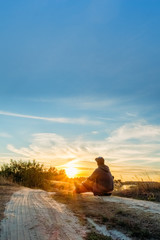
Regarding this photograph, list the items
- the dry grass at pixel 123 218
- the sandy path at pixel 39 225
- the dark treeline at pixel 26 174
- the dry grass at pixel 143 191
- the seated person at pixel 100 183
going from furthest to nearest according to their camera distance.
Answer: the dark treeline at pixel 26 174 < the dry grass at pixel 143 191 < the seated person at pixel 100 183 < the dry grass at pixel 123 218 < the sandy path at pixel 39 225

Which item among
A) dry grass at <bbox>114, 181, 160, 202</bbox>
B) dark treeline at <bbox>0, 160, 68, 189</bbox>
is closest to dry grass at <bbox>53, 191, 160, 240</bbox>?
dry grass at <bbox>114, 181, 160, 202</bbox>

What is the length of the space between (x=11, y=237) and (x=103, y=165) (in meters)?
7.23

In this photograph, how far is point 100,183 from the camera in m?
10.8

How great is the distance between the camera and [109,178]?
11.0 metres

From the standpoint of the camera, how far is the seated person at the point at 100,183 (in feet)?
35.4

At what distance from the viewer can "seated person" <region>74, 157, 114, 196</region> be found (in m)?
10.8

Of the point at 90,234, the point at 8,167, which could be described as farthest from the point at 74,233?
the point at 8,167

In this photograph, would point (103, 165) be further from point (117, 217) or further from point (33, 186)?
point (33, 186)

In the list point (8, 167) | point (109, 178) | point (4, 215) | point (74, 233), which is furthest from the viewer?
point (8, 167)

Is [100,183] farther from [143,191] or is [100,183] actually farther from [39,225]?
[39,225]

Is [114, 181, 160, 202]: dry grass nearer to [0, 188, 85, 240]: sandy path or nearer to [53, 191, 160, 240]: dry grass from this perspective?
[53, 191, 160, 240]: dry grass

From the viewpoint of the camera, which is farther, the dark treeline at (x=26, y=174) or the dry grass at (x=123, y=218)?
the dark treeline at (x=26, y=174)

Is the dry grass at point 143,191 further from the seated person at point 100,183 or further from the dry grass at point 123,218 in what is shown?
the dry grass at point 123,218

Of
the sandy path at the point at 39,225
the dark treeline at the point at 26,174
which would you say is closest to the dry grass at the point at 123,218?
the sandy path at the point at 39,225
